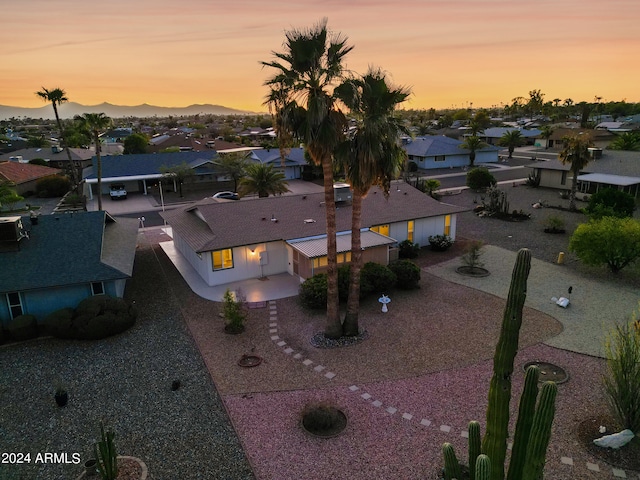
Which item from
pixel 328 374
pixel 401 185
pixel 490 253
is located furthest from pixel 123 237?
pixel 490 253

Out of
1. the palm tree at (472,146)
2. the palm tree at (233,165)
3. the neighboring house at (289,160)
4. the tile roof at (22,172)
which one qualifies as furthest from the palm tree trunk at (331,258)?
the palm tree at (472,146)

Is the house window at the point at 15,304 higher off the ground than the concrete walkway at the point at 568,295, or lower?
higher

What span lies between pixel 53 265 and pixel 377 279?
15107 millimetres

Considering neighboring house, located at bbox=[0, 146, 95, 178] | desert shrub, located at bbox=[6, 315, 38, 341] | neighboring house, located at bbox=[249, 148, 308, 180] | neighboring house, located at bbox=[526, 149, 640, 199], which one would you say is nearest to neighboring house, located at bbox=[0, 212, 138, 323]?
desert shrub, located at bbox=[6, 315, 38, 341]

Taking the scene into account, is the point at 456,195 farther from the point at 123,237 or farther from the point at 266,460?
the point at 266,460

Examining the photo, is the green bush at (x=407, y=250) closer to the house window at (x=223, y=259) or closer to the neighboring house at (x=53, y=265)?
the house window at (x=223, y=259)

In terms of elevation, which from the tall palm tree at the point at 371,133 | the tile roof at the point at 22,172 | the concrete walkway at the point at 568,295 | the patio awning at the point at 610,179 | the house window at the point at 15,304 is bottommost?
the concrete walkway at the point at 568,295

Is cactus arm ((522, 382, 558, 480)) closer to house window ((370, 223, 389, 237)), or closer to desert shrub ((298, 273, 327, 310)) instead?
desert shrub ((298, 273, 327, 310))

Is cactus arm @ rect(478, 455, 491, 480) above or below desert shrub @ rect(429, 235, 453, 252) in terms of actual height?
above

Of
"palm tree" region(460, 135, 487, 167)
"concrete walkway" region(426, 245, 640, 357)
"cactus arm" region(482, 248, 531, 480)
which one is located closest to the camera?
"cactus arm" region(482, 248, 531, 480)

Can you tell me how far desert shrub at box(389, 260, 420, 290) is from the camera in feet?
74.9

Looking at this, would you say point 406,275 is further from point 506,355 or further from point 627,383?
point 506,355

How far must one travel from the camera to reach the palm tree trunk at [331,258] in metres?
16.1

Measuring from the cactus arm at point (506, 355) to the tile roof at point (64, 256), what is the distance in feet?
53.9
